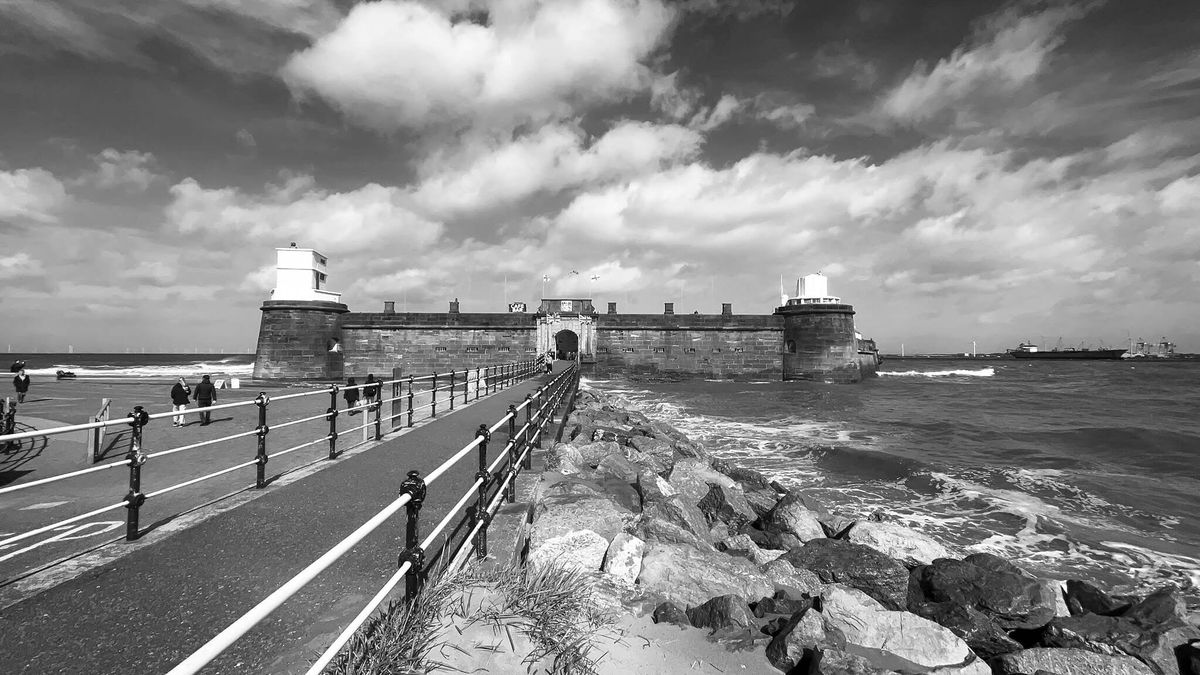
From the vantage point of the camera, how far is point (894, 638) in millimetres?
3615

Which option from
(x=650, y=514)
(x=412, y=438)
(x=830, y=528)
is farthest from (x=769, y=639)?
(x=412, y=438)

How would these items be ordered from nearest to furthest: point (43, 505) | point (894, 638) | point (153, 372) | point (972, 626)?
point (894, 638) < point (972, 626) < point (43, 505) < point (153, 372)

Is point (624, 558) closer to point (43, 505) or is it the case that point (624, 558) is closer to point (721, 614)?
point (721, 614)

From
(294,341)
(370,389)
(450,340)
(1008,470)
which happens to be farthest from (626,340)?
(370,389)

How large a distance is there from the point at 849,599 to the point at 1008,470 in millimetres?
10374

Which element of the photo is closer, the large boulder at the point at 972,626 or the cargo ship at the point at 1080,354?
the large boulder at the point at 972,626

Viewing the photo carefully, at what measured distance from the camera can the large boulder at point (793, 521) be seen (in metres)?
6.21

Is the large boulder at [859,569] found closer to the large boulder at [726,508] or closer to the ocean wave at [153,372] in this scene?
the large boulder at [726,508]

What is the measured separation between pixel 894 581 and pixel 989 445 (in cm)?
1254

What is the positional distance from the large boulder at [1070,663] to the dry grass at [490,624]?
278 centimetres

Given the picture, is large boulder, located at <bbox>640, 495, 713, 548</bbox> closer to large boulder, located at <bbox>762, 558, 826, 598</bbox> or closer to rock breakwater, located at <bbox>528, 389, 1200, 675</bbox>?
rock breakwater, located at <bbox>528, 389, 1200, 675</bbox>

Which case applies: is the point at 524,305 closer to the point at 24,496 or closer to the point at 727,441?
the point at 727,441

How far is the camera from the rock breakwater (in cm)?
343

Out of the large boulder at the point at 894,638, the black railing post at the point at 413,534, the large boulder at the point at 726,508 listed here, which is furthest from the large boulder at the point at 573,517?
the large boulder at the point at 726,508
